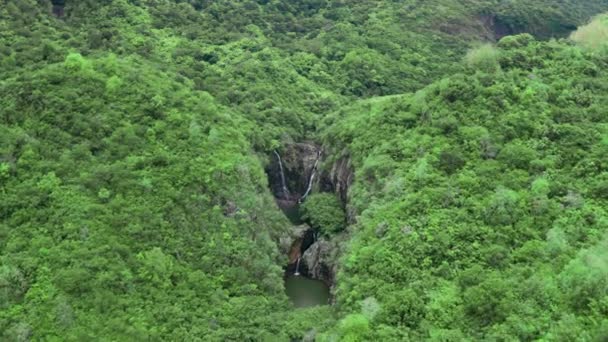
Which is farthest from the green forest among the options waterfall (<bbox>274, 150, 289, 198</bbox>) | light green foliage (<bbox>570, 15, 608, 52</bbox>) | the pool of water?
the pool of water

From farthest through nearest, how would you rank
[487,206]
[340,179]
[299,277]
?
[340,179] → [299,277] → [487,206]

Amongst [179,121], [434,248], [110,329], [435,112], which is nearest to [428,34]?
[435,112]

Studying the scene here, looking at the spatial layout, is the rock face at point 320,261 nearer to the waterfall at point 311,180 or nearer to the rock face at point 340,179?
the rock face at point 340,179

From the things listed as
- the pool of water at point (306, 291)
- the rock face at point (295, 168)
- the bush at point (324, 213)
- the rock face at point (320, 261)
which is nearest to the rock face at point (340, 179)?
the bush at point (324, 213)

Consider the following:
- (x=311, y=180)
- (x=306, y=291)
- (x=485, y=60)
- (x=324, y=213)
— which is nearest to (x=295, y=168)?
(x=311, y=180)

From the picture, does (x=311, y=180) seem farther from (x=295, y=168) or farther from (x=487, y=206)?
(x=487, y=206)

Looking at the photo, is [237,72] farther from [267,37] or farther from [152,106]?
[152,106]
